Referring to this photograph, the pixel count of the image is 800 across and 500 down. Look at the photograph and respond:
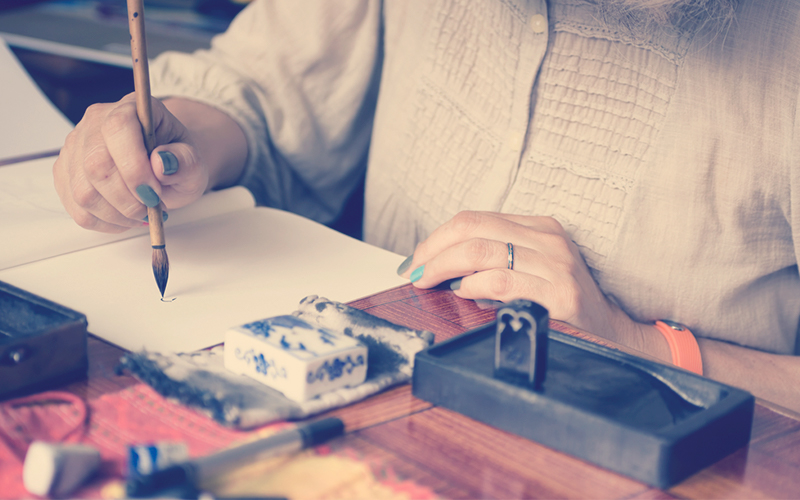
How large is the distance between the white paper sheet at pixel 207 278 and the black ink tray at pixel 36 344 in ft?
0.24

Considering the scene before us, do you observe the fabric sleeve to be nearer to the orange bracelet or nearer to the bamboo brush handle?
the bamboo brush handle

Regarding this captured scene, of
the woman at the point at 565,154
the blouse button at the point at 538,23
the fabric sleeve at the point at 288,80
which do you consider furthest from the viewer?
the fabric sleeve at the point at 288,80

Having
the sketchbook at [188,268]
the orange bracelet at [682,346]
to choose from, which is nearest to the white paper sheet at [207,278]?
the sketchbook at [188,268]

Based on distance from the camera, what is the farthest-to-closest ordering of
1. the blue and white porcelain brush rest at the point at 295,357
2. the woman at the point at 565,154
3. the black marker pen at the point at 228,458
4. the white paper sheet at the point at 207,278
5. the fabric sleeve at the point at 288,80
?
the fabric sleeve at the point at 288,80 → the woman at the point at 565,154 → the white paper sheet at the point at 207,278 → the blue and white porcelain brush rest at the point at 295,357 → the black marker pen at the point at 228,458

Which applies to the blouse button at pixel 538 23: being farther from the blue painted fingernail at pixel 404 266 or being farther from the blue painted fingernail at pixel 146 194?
the blue painted fingernail at pixel 146 194

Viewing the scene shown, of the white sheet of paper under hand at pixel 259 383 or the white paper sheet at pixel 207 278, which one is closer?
the white sheet of paper under hand at pixel 259 383

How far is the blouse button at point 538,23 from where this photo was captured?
2.90 ft

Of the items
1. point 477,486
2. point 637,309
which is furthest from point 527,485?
point 637,309

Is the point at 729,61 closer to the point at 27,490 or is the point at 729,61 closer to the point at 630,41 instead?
the point at 630,41

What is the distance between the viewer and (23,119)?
1.15 metres

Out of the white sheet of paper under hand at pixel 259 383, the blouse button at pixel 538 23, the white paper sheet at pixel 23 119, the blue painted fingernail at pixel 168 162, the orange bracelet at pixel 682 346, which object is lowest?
the orange bracelet at pixel 682 346

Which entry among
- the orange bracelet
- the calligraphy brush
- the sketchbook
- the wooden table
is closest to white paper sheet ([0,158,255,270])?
the sketchbook

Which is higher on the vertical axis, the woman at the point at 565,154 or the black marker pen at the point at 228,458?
the woman at the point at 565,154

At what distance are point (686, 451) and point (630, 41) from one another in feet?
1.95
